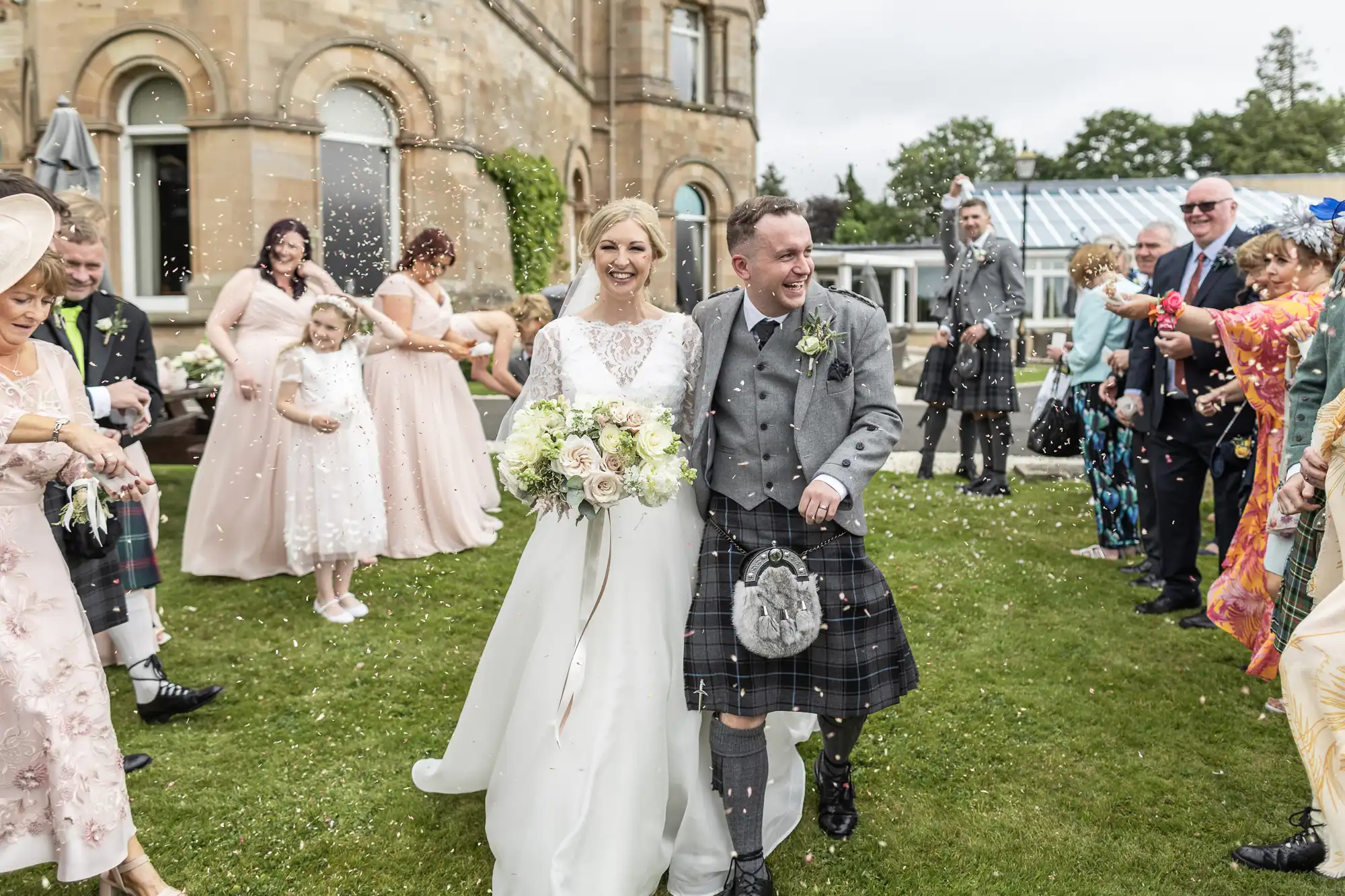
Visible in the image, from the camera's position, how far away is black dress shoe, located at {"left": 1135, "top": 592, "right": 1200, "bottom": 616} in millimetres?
6184

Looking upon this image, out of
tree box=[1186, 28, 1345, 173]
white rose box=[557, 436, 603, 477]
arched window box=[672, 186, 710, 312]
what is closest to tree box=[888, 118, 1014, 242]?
tree box=[1186, 28, 1345, 173]

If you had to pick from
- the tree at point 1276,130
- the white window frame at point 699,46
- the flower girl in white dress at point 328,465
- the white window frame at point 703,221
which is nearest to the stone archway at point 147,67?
the flower girl in white dress at point 328,465

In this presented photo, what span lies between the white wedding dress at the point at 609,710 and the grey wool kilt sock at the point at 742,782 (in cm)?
18

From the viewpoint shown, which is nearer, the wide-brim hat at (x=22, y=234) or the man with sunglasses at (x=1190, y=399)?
the wide-brim hat at (x=22, y=234)

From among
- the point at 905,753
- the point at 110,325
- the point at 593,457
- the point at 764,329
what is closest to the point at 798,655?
the point at 593,457

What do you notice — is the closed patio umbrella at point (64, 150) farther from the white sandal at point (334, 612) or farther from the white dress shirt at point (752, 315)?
the white dress shirt at point (752, 315)

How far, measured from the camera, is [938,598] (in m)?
6.40

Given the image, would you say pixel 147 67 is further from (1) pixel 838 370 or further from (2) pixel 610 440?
(1) pixel 838 370

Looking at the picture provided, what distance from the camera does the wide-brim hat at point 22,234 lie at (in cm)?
288

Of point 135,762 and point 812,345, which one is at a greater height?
point 812,345

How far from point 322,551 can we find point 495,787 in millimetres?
3099

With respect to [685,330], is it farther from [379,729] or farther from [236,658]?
[236,658]

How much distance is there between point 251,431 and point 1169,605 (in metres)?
6.46

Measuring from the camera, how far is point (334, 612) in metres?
6.21
